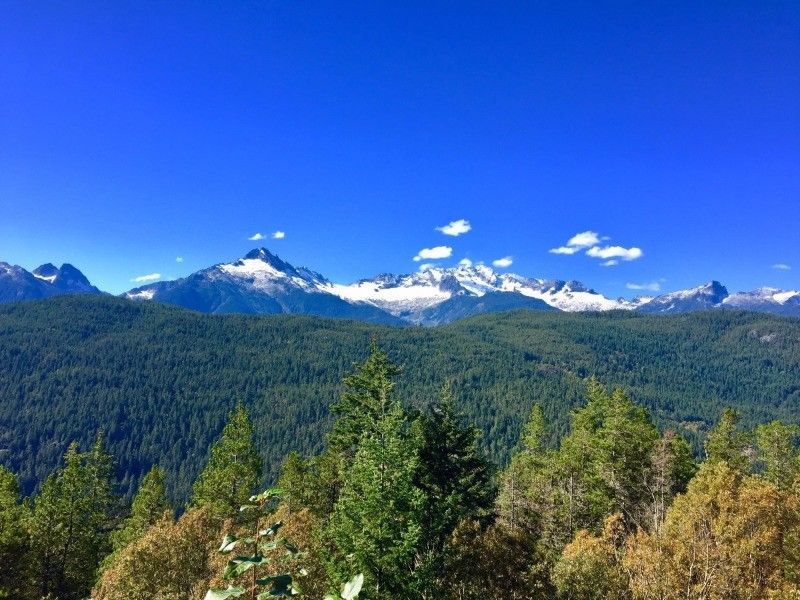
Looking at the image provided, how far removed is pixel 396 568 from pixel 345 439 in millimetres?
16496

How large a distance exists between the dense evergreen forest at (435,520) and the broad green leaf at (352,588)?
31 mm

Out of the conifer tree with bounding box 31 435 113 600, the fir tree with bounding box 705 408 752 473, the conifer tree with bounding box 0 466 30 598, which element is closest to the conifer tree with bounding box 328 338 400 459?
the conifer tree with bounding box 0 466 30 598

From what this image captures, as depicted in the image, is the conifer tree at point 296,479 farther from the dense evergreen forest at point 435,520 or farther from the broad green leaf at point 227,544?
the broad green leaf at point 227,544

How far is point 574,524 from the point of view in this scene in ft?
161

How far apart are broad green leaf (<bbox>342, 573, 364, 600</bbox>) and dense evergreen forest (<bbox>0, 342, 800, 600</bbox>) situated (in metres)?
0.03

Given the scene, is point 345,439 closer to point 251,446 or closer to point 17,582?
point 251,446

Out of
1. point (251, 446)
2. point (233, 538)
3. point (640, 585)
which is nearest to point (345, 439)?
point (251, 446)

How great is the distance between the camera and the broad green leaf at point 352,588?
2.73 meters

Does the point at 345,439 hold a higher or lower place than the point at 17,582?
higher

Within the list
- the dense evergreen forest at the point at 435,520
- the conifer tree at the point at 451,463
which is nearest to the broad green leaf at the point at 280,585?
the dense evergreen forest at the point at 435,520

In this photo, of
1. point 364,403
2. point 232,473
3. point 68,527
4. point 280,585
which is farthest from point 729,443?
point 68,527

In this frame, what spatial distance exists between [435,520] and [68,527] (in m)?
34.1

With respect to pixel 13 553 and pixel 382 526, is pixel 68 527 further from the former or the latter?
pixel 382 526

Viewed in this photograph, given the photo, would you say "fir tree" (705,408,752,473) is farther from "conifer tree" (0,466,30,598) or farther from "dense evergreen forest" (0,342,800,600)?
"conifer tree" (0,466,30,598)
